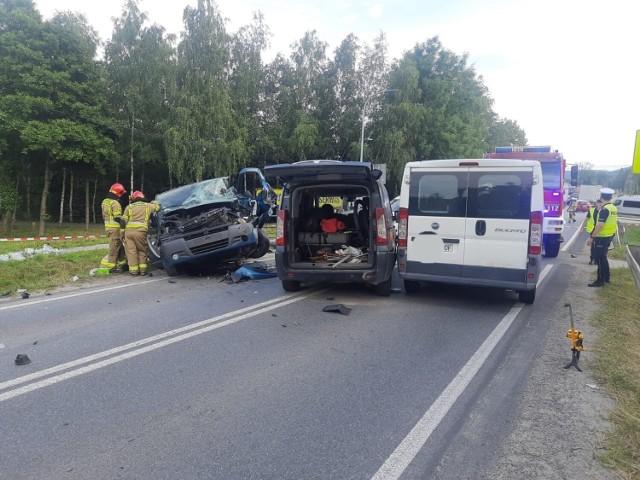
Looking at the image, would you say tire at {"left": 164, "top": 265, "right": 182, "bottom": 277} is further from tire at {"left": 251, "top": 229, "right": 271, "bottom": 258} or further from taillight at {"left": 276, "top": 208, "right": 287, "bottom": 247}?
taillight at {"left": 276, "top": 208, "right": 287, "bottom": 247}

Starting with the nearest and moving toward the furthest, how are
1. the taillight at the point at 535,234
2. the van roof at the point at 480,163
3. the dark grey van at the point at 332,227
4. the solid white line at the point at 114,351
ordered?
the solid white line at the point at 114,351
the taillight at the point at 535,234
the van roof at the point at 480,163
the dark grey van at the point at 332,227

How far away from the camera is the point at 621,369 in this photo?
14.9 ft

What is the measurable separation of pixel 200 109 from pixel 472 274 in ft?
84.1

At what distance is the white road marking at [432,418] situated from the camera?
2.91 m

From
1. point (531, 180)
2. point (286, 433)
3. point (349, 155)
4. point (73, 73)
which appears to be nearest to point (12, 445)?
point (286, 433)

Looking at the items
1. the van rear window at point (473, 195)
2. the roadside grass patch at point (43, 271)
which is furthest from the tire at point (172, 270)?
the van rear window at point (473, 195)

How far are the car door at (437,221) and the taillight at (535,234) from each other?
2.94ft

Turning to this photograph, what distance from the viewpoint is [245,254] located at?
1009cm

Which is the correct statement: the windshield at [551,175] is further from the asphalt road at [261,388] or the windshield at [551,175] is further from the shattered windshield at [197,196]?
the shattered windshield at [197,196]

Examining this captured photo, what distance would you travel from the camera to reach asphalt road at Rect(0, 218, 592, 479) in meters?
2.99

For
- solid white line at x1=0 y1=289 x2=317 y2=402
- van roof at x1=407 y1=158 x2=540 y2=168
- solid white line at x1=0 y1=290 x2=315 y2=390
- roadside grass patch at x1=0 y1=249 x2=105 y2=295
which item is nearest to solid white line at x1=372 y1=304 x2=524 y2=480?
van roof at x1=407 y1=158 x2=540 y2=168

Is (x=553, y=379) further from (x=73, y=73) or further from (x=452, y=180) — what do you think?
(x=73, y=73)

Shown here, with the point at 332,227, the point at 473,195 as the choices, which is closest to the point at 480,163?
the point at 473,195

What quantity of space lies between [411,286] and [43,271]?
7.50 meters
